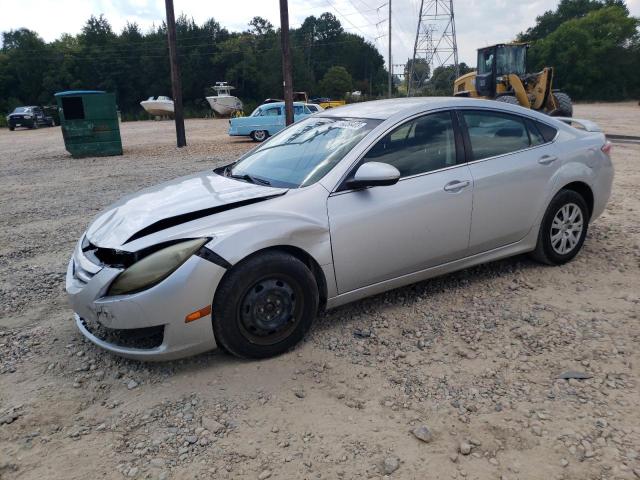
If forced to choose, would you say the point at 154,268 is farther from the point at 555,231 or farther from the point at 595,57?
the point at 595,57

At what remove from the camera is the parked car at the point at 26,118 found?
37219 millimetres

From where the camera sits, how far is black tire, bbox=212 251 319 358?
9.67ft

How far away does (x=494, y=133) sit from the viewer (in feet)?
13.4

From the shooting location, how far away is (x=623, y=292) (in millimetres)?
3988

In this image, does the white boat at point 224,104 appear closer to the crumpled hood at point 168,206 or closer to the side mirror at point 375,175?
the crumpled hood at point 168,206

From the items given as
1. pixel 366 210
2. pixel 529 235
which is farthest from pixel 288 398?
pixel 529 235

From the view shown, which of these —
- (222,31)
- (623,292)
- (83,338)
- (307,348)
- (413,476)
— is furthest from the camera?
(222,31)

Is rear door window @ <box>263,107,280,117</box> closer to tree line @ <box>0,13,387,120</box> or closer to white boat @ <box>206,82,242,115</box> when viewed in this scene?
white boat @ <box>206,82,242,115</box>

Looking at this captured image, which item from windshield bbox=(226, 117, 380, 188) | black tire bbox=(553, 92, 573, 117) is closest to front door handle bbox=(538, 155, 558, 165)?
windshield bbox=(226, 117, 380, 188)

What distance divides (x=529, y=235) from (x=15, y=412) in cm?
377

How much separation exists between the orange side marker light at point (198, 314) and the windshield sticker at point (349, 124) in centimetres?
171

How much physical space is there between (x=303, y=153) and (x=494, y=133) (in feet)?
5.04

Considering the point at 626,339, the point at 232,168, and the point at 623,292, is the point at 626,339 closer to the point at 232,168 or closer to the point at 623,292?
the point at 623,292

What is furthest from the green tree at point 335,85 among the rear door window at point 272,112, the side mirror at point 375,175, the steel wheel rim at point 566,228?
the side mirror at point 375,175
